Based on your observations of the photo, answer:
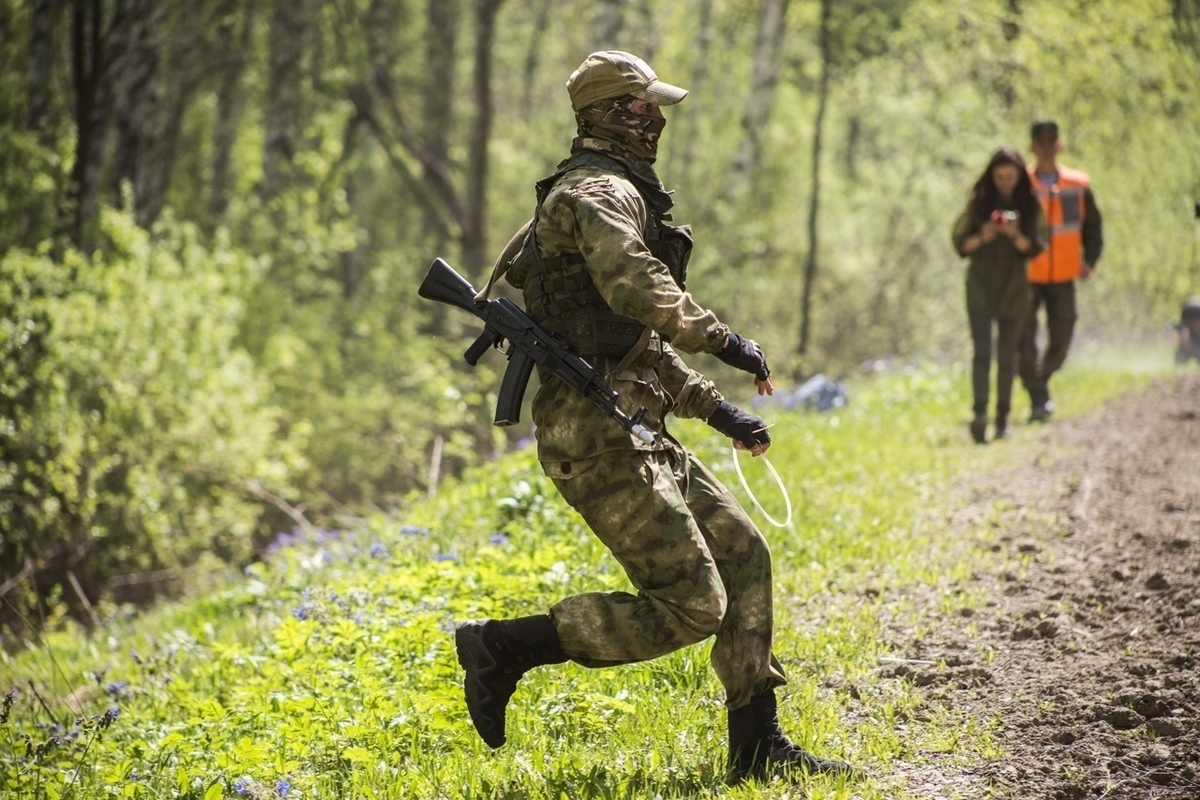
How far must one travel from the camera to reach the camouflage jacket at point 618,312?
3.38 metres

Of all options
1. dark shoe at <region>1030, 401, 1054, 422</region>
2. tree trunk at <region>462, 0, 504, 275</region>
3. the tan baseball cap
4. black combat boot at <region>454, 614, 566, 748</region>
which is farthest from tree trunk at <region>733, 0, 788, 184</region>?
black combat boot at <region>454, 614, 566, 748</region>

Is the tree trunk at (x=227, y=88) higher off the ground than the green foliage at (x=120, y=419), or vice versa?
the tree trunk at (x=227, y=88)

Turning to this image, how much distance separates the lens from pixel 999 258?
29.7 feet

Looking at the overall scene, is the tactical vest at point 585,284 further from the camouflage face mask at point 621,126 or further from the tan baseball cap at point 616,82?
the tan baseball cap at point 616,82

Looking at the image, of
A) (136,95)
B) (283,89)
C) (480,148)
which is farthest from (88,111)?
(480,148)

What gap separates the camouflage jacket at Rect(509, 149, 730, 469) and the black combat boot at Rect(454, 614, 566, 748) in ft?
1.88

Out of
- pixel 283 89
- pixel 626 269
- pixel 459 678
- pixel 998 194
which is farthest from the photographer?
pixel 283 89

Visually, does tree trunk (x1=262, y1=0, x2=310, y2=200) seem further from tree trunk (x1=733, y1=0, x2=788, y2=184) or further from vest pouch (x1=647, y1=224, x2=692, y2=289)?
vest pouch (x1=647, y1=224, x2=692, y2=289)

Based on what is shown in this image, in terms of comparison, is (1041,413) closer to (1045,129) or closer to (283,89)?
(1045,129)

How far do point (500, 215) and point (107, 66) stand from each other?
1146 cm

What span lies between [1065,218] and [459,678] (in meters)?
7.36

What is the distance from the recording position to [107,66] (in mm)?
12883

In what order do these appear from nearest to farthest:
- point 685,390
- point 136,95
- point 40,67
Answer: point 685,390
point 136,95
point 40,67

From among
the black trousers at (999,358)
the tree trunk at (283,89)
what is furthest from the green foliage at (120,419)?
the black trousers at (999,358)
